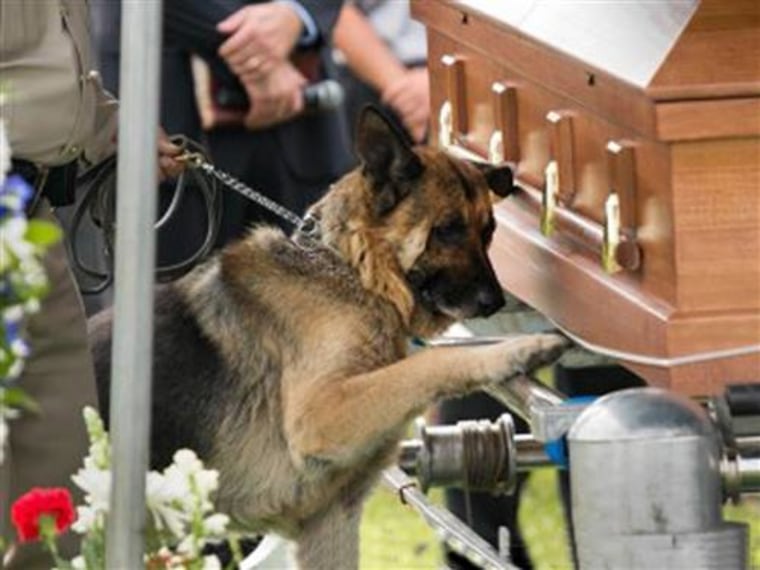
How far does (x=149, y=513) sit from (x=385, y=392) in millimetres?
1326

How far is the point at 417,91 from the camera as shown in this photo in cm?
A: 1209

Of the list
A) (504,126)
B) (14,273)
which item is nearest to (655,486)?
(14,273)

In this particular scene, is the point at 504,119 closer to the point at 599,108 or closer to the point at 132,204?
the point at 599,108

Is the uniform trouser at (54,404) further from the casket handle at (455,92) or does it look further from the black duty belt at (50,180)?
the casket handle at (455,92)

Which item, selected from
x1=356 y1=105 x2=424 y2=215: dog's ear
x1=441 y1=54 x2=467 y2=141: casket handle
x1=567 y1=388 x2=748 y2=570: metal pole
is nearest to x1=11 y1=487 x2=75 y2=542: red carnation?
x1=567 y1=388 x2=748 y2=570: metal pole

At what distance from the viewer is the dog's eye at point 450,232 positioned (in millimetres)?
7277

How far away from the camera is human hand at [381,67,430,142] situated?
12.0 meters

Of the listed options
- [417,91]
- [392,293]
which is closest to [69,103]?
[392,293]

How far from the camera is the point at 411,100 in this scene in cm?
1209

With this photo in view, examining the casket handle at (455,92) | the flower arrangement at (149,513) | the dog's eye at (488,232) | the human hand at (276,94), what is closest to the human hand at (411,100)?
the human hand at (276,94)

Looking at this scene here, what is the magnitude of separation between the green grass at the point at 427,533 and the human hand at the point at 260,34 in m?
1.45

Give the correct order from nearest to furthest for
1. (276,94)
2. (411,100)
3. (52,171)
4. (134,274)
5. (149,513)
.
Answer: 1. (134,274)
2. (149,513)
3. (52,171)
4. (276,94)
5. (411,100)

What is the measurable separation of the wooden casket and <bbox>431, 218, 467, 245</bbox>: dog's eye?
17 cm

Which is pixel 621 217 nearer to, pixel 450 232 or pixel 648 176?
pixel 648 176
